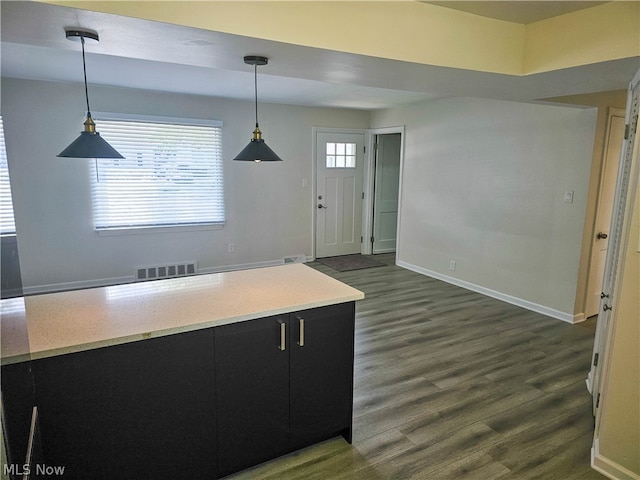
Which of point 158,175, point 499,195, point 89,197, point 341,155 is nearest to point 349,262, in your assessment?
point 341,155

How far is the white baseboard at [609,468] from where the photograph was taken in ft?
6.41

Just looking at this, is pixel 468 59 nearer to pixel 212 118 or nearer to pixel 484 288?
pixel 484 288

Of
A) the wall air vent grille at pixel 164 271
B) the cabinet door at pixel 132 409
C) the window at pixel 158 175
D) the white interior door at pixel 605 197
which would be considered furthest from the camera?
the wall air vent grille at pixel 164 271

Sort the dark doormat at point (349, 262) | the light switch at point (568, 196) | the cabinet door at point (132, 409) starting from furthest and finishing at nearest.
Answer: the dark doormat at point (349, 262)
the light switch at point (568, 196)
the cabinet door at point (132, 409)

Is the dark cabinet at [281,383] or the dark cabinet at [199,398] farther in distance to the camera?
the dark cabinet at [281,383]

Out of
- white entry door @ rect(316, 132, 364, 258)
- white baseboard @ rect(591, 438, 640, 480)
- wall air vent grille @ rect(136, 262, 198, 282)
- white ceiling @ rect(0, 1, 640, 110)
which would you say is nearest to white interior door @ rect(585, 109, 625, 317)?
white ceiling @ rect(0, 1, 640, 110)

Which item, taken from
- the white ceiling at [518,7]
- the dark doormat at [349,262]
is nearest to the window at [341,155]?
the dark doormat at [349,262]

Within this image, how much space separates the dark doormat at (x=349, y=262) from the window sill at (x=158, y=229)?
69.4 inches

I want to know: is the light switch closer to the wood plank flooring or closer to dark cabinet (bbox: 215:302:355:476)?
the wood plank flooring

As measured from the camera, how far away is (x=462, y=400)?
2.65m

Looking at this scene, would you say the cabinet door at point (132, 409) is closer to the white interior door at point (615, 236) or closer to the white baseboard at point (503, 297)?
the white interior door at point (615, 236)

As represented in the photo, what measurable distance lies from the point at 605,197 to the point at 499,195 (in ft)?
3.29

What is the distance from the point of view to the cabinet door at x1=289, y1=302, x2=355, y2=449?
6.56 ft

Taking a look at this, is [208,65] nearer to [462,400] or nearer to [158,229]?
[462,400]
